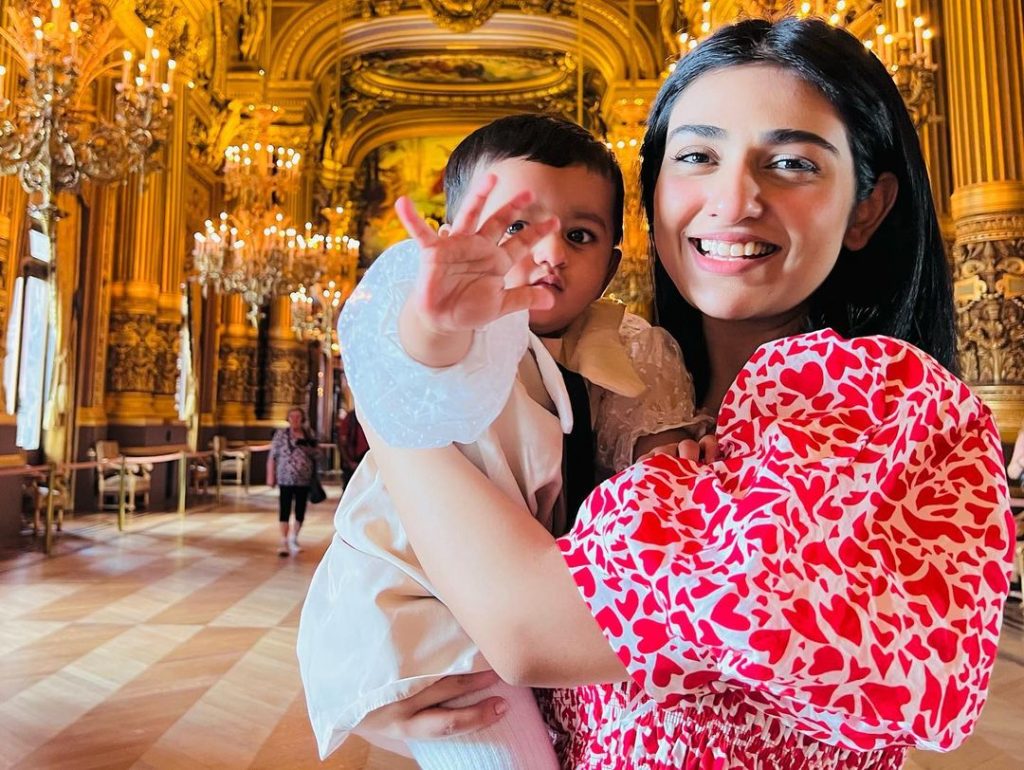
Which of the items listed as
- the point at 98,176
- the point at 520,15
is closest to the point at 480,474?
the point at 98,176

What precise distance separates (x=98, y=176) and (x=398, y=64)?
46.7 feet

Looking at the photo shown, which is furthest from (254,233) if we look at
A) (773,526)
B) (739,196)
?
(773,526)

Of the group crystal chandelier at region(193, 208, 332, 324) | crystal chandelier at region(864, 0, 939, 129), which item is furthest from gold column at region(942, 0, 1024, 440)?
crystal chandelier at region(193, 208, 332, 324)

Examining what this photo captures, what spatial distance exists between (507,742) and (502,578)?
359 millimetres

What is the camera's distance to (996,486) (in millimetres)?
827

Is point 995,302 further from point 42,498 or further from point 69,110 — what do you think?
point 42,498

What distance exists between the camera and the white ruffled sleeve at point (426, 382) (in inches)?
34.5

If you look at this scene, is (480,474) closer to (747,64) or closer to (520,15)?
(747,64)

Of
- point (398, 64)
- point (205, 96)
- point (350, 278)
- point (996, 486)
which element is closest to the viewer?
point (996, 486)

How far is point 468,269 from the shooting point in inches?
32.5

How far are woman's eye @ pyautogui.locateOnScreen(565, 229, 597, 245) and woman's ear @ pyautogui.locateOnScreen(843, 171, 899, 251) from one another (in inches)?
16.3

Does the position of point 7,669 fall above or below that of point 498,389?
below

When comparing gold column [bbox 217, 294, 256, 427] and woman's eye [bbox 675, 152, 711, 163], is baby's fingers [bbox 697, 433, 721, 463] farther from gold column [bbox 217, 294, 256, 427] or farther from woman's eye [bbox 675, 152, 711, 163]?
gold column [bbox 217, 294, 256, 427]

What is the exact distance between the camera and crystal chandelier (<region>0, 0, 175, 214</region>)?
248 inches
